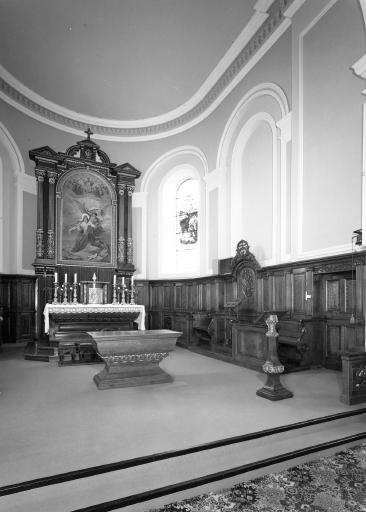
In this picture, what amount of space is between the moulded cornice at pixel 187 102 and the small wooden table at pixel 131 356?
304 inches

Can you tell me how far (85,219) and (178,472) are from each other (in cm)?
900

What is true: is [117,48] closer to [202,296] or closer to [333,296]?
[202,296]

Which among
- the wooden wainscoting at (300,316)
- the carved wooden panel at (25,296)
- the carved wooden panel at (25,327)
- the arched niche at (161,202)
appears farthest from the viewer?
the arched niche at (161,202)

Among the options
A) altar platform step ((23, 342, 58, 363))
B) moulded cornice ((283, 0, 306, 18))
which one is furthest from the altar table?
moulded cornice ((283, 0, 306, 18))

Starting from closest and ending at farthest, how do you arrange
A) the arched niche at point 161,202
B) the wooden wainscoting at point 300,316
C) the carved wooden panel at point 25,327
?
the wooden wainscoting at point 300,316 → the carved wooden panel at point 25,327 → the arched niche at point 161,202

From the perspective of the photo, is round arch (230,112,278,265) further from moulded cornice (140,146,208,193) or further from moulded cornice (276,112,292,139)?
moulded cornice (140,146,208,193)

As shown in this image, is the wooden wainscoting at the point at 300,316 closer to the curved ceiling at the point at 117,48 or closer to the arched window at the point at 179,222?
the arched window at the point at 179,222

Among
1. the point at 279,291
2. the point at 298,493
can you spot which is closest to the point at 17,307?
the point at 279,291

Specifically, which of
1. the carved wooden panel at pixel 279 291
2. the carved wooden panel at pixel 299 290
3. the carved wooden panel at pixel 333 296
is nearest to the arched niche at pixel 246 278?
the carved wooden panel at pixel 279 291

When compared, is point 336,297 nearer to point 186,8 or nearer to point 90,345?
point 90,345

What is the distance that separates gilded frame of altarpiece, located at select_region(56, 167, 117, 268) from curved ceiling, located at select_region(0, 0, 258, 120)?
2669 mm

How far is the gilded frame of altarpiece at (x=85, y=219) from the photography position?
35.3 ft

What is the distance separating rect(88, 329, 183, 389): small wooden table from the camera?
5.44m

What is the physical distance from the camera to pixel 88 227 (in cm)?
1116
